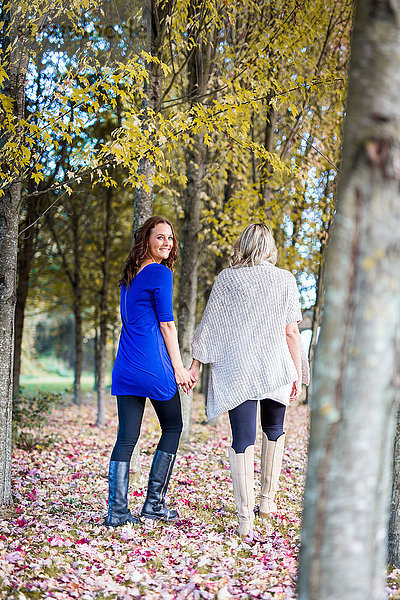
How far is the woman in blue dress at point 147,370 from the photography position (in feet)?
13.7

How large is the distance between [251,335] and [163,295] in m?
0.74

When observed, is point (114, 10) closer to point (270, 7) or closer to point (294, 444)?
point (270, 7)

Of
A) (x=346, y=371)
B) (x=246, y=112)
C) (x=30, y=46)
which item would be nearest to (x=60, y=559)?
(x=346, y=371)

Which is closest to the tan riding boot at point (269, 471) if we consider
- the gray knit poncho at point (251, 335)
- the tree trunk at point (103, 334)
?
the gray knit poncho at point (251, 335)

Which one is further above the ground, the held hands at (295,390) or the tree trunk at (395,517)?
the held hands at (295,390)

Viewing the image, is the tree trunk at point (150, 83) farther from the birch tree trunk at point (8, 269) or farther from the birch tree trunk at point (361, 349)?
the birch tree trunk at point (361, 349)

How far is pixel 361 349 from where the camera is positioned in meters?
1.79

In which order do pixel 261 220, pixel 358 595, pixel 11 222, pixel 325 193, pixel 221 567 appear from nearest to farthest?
pixel 358 595 < pixel 221 567 < pixel 11 222 < pixel 261 220 < pixel 325 193

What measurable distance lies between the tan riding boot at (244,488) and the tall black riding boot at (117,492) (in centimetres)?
84

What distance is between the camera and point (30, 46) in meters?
4.93

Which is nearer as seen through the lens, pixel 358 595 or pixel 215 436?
pixel 358 595

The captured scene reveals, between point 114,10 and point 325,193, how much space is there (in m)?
6.85

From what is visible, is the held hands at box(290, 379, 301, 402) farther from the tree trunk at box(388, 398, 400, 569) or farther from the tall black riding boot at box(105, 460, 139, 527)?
the tall black riding boot at box(105, 460, 139, 527)

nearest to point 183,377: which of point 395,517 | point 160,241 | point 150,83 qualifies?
point 160,241
